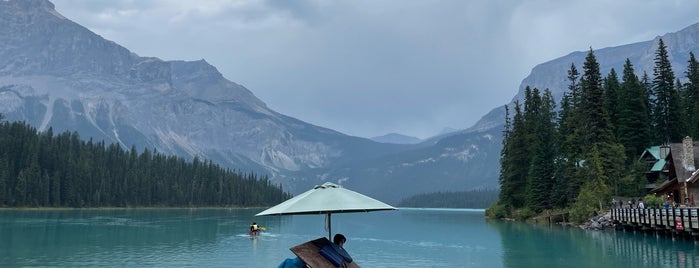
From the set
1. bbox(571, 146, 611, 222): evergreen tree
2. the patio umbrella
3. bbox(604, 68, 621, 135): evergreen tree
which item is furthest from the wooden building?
the patio umbrella

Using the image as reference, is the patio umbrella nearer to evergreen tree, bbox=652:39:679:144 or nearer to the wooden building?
the wooden building

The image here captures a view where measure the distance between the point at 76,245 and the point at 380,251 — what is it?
87.1 ft

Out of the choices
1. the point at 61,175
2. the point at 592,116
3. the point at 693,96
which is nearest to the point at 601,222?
the point at 592,116

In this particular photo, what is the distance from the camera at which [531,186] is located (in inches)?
3511

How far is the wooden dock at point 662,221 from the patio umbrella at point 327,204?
1382 inches

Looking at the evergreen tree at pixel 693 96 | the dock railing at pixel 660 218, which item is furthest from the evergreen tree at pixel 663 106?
the dock railing at pixel 660 218

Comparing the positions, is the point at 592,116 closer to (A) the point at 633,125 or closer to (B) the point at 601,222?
(A) the point at 633,125

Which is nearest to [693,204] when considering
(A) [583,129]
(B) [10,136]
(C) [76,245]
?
(A) [583,129]

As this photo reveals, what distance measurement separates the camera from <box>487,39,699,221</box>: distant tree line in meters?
74.6

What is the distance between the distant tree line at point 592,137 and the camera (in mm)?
74562

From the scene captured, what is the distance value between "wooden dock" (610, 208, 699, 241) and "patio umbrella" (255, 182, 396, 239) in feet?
115

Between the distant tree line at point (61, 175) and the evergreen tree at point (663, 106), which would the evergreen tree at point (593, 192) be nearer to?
the evergreen tree at point (663, 106)

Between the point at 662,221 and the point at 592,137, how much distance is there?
93.5 ft

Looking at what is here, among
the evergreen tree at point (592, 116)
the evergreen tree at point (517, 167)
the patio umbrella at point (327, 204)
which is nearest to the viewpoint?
the patio umbrella at point (327, 204)
